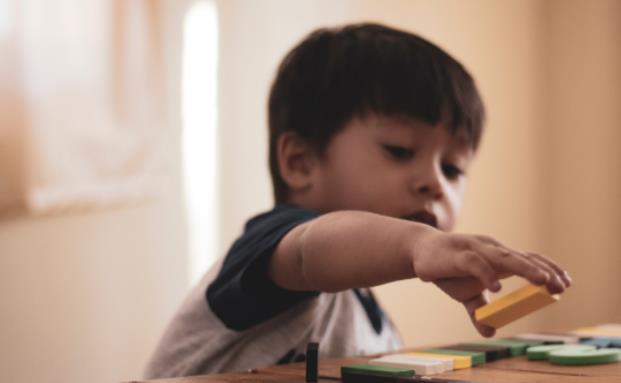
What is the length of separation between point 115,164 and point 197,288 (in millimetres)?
628

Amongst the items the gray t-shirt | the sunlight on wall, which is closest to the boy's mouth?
the gray t-shirt

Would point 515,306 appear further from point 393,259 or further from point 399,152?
point 399,152

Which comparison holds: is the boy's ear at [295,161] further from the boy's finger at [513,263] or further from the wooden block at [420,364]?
the boy's finger at [513,263]

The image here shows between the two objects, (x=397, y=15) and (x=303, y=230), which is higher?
(x=397, y=15)

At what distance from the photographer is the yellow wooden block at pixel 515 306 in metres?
0.47

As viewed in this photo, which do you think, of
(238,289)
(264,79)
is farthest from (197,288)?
(264,79)

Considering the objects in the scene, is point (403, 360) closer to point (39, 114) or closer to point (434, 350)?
point (434, 350)

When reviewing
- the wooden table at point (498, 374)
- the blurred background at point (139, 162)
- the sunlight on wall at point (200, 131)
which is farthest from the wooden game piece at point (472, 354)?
the sunlight on wall at point (200, 131)

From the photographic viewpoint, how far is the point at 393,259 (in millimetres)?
569

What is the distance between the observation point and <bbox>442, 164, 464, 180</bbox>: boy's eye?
0.96 metres

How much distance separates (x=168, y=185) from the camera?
164 centimetres

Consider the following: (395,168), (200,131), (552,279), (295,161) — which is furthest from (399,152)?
(200,131)

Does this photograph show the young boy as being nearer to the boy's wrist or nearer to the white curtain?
the boy's wrist

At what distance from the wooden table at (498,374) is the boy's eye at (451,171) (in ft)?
1.13
